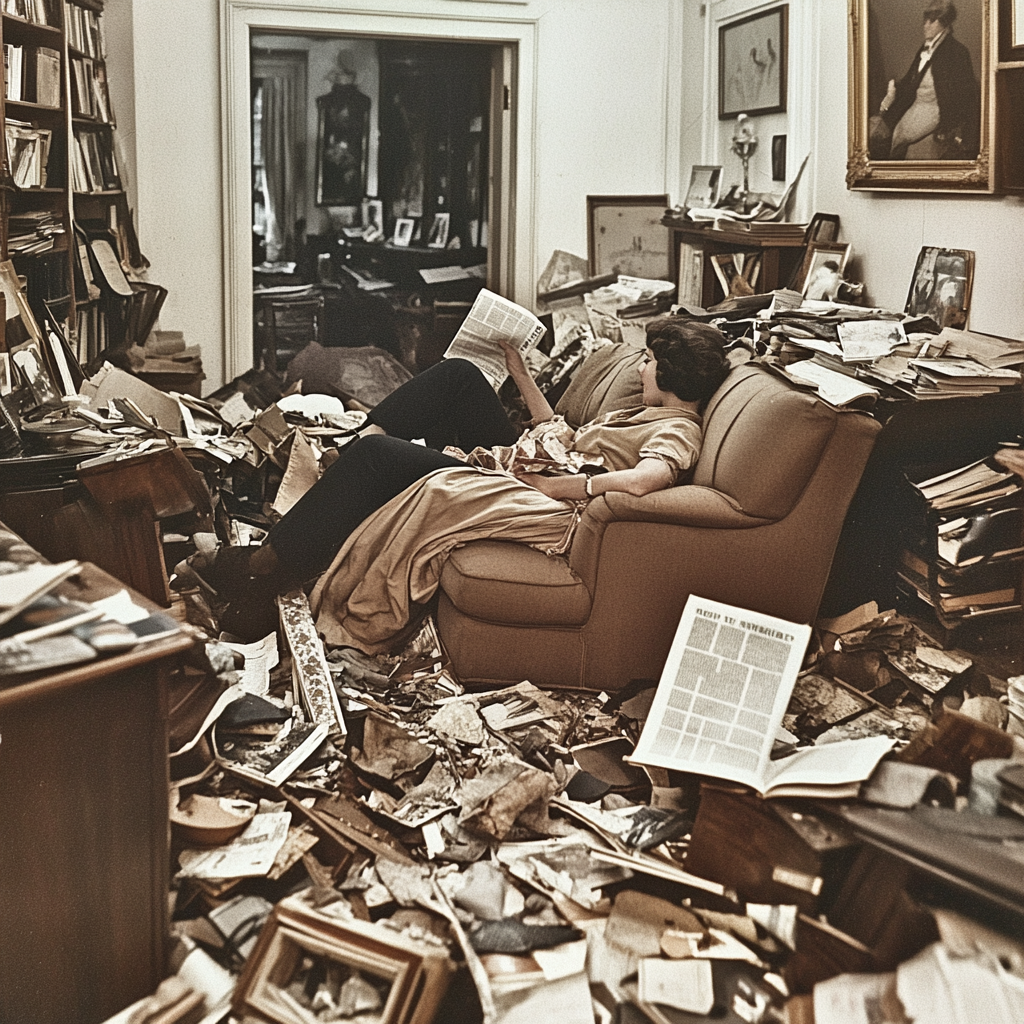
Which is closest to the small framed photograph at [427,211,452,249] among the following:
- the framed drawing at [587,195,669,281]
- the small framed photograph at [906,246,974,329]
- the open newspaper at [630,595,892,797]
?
the framed drawing at [587,195,669,281]

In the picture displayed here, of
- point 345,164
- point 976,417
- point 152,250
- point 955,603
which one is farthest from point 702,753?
point 345,164

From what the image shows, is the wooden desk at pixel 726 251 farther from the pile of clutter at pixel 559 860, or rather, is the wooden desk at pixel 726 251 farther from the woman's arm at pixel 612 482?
the pile of clutter at pixel 559 860

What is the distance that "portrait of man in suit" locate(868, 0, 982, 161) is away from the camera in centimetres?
372

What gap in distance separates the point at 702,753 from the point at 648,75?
4.93 metres

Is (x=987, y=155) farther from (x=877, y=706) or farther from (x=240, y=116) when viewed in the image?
(x=240, y=116)

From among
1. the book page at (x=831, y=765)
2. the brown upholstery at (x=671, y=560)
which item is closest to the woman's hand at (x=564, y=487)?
the brown upholstery at (x=671, y=560)

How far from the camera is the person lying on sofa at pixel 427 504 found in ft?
10.8

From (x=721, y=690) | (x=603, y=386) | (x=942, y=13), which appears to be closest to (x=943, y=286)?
(x=942, y=13)

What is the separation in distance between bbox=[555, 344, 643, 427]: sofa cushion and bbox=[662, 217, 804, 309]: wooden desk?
795mm

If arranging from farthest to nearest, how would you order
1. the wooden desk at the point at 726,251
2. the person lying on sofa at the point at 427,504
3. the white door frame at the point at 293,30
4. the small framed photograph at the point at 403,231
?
1. the small framed photograph at the point at 403,231
2. the white door frame at the point at 293,30
3. the wooden desk at the point at 726,251
4. the person lying on sofa at the point at 427,504

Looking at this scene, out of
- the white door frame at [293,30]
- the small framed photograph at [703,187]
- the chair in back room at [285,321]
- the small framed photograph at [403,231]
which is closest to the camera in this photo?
the small framed photograph at [703,187]

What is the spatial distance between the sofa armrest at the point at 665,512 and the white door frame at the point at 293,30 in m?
3.57

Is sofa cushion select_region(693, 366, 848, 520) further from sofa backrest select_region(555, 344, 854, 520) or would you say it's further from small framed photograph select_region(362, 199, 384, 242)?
small framed photograph select_region(362, 199, 384, 242)

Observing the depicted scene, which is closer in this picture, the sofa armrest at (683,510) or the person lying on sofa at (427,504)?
the sofa armrest at (683,510)
